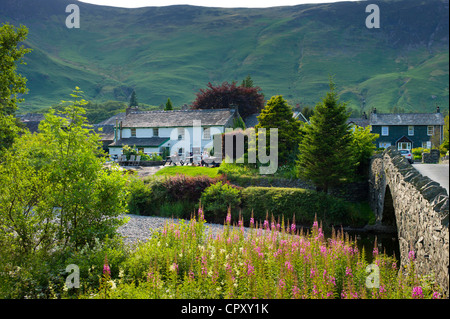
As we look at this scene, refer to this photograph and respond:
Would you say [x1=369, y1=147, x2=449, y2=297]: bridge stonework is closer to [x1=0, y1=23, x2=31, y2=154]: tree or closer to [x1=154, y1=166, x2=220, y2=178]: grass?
[x1=0, y1=23, x2=31, y2=154]: tree

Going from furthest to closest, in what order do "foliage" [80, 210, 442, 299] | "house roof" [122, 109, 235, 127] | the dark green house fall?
the dark green house < "house roof" [122, 109, 235, 127] < "foliage" [80, 210, 442, 299]

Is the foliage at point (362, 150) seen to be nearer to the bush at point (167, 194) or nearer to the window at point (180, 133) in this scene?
the bush at point (167, 194)

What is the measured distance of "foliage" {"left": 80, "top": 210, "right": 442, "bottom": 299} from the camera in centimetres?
706

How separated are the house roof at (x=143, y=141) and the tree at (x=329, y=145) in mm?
28331

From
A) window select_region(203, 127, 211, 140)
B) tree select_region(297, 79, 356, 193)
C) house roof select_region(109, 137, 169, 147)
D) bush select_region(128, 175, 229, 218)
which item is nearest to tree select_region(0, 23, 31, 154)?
bush select_region(128, 175, 229, 218)

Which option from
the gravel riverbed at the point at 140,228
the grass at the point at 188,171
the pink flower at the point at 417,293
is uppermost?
the grass at the point at 188,171

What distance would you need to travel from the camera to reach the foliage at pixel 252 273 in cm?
706

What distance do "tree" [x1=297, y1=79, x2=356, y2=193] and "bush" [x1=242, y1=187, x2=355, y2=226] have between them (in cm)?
125

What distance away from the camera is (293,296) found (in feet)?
22.7

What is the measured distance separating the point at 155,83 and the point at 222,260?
187 meters

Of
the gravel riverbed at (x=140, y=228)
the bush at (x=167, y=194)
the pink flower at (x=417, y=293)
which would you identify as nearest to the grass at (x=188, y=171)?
the bush at (x=167, y=194)

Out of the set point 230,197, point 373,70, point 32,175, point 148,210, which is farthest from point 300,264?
point 373,70

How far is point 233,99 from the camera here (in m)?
58.3

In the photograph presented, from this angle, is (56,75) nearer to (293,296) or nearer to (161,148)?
(161,148)
